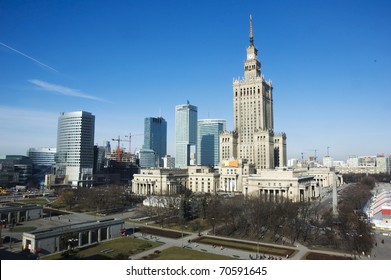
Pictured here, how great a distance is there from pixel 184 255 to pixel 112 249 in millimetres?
6026

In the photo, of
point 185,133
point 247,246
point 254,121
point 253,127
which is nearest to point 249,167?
point 253,127

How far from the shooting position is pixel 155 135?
181500mm

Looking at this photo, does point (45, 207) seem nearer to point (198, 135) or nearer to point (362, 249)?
point (362, 249)

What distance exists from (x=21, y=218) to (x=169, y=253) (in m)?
24.8

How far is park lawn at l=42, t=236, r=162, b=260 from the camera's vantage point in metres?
23.0

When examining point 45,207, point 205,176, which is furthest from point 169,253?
point 205,176

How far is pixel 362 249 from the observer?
24.9 meters

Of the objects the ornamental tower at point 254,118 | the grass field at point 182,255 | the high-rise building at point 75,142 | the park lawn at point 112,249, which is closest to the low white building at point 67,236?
the park lawn at point 112,249

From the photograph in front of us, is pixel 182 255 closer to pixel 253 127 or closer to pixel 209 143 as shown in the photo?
pixel 253 127

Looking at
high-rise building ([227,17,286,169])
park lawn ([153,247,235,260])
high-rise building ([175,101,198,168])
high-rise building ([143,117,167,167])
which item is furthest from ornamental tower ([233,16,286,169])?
high-rise building ([143,117,167,167])

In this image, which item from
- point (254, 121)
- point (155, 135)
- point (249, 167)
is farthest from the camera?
point (155, 135)

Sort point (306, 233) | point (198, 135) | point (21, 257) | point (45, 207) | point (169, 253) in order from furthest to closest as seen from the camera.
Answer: point (198, 135), point (45, 207), point (306, 233), point (169, 253), point (21, 257)

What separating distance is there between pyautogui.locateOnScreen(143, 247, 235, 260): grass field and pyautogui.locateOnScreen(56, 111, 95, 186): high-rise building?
69.2 m

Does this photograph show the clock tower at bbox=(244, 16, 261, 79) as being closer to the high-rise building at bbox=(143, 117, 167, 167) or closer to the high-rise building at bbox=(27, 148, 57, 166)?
the high-rise building at bbox=(27, 148, 57, 166)
